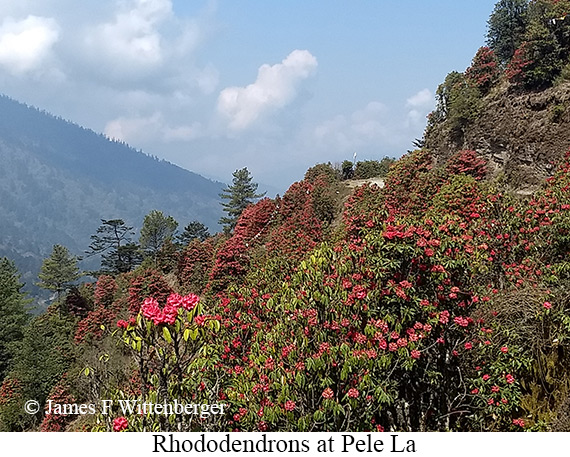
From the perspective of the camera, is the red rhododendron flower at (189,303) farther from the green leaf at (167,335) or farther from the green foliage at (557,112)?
the green foliage at (557,112)

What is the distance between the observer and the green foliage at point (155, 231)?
133 feet

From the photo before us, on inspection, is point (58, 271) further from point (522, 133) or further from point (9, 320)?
point (522, 133)

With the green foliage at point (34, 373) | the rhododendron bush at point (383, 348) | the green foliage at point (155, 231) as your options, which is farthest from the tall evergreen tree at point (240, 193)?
the rhododendron bush at point (383, 348)

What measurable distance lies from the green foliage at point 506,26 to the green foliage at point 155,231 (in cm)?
2906

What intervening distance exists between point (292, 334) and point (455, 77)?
24.0 meters

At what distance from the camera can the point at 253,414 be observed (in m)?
4.11

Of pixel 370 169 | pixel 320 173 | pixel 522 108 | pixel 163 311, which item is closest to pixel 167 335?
pixel 163 311

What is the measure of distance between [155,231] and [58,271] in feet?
28.5

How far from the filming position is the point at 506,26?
26281 millimetres

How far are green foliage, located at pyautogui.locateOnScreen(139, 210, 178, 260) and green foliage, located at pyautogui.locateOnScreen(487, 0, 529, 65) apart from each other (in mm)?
29059

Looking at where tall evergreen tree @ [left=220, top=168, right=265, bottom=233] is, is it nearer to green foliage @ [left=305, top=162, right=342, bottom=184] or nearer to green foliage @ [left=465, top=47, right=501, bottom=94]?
green foliage @ [left=305, top=162, right=342, bottom=184]

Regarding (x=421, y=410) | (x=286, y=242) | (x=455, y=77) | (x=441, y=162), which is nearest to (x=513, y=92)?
(x=441, y=162)

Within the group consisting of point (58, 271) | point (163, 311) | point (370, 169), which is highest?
point (370, 169)

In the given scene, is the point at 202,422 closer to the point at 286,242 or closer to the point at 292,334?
the point at 292,334
